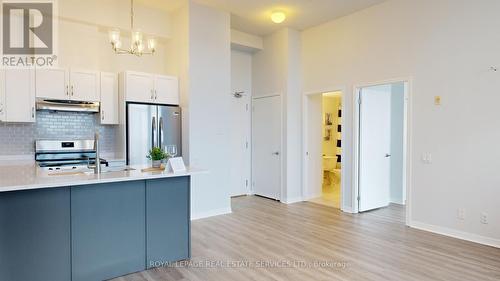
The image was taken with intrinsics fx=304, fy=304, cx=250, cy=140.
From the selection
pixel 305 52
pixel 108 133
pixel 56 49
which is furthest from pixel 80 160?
pixel 305 52

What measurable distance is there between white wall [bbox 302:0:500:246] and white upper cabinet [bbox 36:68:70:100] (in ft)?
14.8

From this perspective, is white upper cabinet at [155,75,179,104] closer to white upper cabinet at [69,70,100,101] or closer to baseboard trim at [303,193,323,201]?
white upper cabinet at [69,70,100,101]

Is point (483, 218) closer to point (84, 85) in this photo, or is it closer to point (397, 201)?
point (397, 201)

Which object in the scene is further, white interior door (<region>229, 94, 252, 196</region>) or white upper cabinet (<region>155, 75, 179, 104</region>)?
white interior door (<region>229, 94, 252, 196</region>)

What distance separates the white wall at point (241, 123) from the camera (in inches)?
250

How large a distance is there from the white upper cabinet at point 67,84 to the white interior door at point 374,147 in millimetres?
4211

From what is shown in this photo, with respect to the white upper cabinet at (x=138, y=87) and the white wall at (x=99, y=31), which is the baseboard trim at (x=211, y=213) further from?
the white wall at (x=99, y=31)

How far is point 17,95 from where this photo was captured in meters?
3.98

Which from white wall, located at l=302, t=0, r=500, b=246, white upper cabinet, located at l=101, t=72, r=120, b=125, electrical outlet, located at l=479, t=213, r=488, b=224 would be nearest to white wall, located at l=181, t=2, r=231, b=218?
white upper cabinet, located at l=101, t=72, r=120, b=125

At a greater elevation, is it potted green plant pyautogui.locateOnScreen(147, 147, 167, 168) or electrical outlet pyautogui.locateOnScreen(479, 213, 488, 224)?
potted green plant pyautogui.locateOnScreen(147, 147, 167, 168)

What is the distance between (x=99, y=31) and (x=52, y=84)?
119 cm

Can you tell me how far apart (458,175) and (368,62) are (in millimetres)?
2108

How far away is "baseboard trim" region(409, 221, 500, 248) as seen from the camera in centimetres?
357

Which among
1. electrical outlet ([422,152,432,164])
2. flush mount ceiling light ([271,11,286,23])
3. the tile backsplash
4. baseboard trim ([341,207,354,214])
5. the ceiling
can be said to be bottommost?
baseboard trim ([341,207,354,214])
